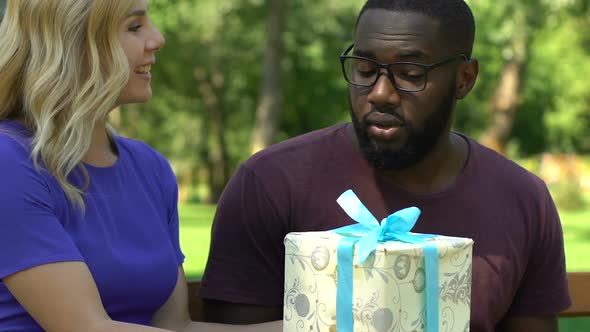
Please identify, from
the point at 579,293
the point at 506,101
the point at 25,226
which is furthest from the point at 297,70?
the point at 25,226

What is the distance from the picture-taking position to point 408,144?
3139 millimetres

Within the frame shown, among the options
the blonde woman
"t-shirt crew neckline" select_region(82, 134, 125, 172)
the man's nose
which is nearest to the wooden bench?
the man's nose

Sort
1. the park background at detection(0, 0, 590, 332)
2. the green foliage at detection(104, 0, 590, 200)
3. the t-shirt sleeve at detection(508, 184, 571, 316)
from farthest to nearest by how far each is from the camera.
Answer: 1. the green foliage at detection(104, 0, 590, 200)
2. the park background at detection(0, 0, 590, 332)
3. the t-shirt sleeve at detection(508, 184, 571, 316)

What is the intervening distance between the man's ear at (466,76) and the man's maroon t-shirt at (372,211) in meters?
0.26

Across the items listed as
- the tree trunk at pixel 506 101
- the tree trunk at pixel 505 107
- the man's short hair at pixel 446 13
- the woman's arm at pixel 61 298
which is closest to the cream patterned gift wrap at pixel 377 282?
the woman's arm at pixel 61 298

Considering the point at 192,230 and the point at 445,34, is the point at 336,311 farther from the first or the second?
the point at 192,230

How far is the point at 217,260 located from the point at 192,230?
14.1 metres

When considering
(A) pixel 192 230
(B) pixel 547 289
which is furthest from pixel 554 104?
(B) pixel 547 289

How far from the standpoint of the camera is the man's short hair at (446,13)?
3174 millimetres

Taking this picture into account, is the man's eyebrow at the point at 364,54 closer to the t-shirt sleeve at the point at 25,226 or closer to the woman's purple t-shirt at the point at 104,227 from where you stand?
the woman's purple t-shirt at the point at 104,227

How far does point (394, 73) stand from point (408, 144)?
231 millimetres

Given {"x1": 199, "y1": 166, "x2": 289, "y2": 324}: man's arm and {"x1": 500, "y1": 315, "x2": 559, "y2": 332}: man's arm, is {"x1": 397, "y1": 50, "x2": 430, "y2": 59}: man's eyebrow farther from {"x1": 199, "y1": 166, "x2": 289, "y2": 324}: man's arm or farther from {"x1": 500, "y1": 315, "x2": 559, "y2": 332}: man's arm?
{"x1": 500, "y1": 315, "x2": 559, "y2": 332}: man's arm

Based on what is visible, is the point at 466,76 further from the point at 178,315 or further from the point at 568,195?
the point at 568,195

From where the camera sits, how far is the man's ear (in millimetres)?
3328
